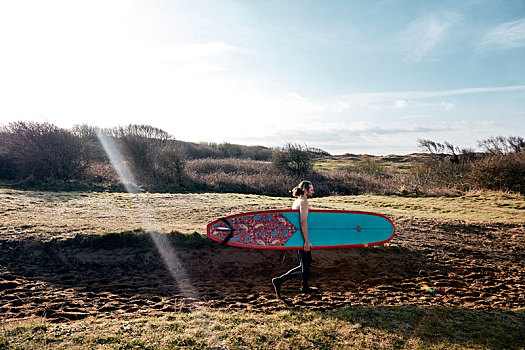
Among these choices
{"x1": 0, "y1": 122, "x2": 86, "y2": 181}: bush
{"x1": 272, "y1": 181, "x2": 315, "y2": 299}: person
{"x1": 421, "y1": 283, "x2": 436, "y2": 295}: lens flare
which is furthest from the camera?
{"x1": 0, "y1": 122, "x2": 86, "y2": 181}: bush

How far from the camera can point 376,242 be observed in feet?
22.2

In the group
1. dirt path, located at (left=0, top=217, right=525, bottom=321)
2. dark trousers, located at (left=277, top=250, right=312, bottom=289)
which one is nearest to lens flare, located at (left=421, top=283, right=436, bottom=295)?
dirt path, located at (left=0, top=217, right=525, bottom=321)

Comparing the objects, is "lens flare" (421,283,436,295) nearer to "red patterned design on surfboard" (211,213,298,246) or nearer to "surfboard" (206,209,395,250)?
"surfboard" (206,209,395,250)

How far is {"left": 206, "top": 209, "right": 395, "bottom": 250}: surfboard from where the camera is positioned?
6207 millimetres

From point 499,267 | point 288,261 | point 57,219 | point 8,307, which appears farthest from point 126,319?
point 499,267

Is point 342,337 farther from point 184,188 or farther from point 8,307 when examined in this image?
point 184,188

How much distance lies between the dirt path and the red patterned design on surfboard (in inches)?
30.7

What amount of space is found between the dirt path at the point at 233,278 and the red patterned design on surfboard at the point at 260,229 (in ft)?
2.56

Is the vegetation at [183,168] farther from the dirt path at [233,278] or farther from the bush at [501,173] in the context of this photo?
the dirt path at [233,278]

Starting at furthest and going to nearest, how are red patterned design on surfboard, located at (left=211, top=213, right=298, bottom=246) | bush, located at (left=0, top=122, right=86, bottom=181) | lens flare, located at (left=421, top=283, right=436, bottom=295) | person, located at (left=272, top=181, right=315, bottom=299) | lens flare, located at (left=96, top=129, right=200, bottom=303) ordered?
bush, located at (left=0, top=122, right=86, bottom=181) → red patterned design on surfboard, located at (left=211, top=213, right=298, bottom=246) → lens flare, located at (left=421, top=283, right=436, bottom=295) → lens flare, located at (left=96, top=129, right=200, bottom=303) → person, located at (left=272, top=181, right=315, bottom=299)

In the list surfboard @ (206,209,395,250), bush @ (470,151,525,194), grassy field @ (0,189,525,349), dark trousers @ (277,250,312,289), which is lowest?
grassy field @ (0,189,525,349)

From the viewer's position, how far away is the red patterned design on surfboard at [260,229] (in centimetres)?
619

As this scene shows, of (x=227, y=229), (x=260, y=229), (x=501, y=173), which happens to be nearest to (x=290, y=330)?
(x=260, y=229)

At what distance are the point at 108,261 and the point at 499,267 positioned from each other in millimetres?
9063
